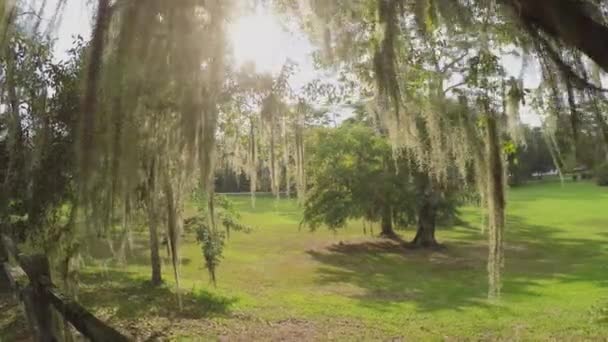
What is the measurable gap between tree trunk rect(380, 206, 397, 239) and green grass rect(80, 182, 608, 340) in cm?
69

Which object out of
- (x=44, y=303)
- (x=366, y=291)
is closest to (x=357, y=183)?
(x=366, y=291)

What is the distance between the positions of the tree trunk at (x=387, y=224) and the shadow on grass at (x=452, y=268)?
807 mm

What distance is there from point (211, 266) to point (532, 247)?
502 inches

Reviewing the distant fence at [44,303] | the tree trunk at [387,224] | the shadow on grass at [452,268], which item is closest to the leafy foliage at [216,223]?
the shadow on grass at [452,268]

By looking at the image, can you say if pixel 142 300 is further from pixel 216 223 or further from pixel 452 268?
pixel 452 268

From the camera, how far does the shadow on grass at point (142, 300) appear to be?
7.62 metres

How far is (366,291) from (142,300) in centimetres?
462

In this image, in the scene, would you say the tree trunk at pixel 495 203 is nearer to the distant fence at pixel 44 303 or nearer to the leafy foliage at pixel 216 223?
the distant fence at pixel 44 303

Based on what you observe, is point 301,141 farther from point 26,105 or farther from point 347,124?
point 347,124

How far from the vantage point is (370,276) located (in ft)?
42.8

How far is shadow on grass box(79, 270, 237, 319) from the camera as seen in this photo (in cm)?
762

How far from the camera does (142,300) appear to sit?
834cm

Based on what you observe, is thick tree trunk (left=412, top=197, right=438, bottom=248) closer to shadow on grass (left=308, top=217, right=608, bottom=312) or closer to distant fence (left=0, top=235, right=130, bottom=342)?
shadow on grass (left=308, top=217, right=608, bottom=312)

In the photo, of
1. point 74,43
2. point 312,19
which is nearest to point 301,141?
point 312,19
